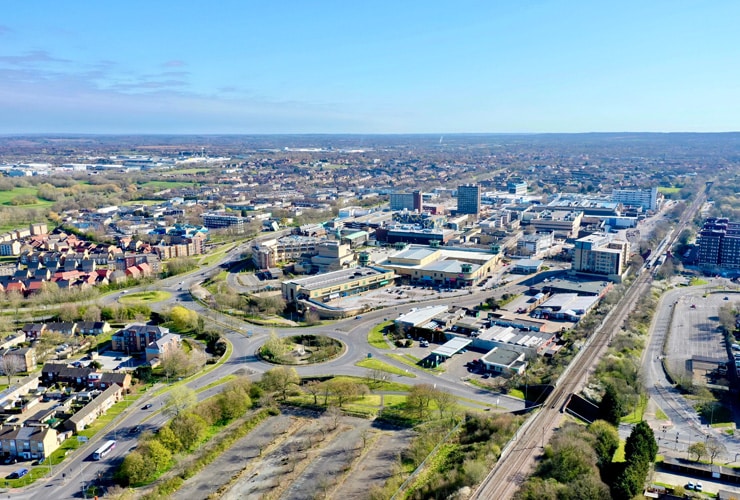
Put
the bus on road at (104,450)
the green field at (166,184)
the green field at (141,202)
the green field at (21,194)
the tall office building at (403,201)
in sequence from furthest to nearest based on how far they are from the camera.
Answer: the green field at (166,184) → the green field at (141,202) → the green field at (21,194) → the tall office building at (403,201) → the bus on road at (104,450)

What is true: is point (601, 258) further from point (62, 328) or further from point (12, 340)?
point (12, 340)

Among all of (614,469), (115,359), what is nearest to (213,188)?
(115,359)

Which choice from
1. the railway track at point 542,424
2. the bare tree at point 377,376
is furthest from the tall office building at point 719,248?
the bare tree at point 377,376

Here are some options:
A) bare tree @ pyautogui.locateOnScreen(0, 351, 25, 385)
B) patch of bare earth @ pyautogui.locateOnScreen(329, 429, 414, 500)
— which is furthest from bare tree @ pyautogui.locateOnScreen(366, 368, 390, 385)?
bare tree @ pyautogui.locateOnScreen(0, 351, 25, 385)

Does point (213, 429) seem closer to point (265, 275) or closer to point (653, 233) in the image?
point (265, 275)

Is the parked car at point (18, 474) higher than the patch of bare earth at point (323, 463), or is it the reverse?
the parked car at point (18, 474)

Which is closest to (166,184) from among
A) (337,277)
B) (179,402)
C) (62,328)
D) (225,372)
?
(337,277)

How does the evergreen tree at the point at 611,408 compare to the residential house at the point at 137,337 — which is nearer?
the evergreen tree at the point at 611,408

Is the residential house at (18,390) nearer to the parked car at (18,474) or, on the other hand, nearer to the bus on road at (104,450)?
the parked car at (18,474)
